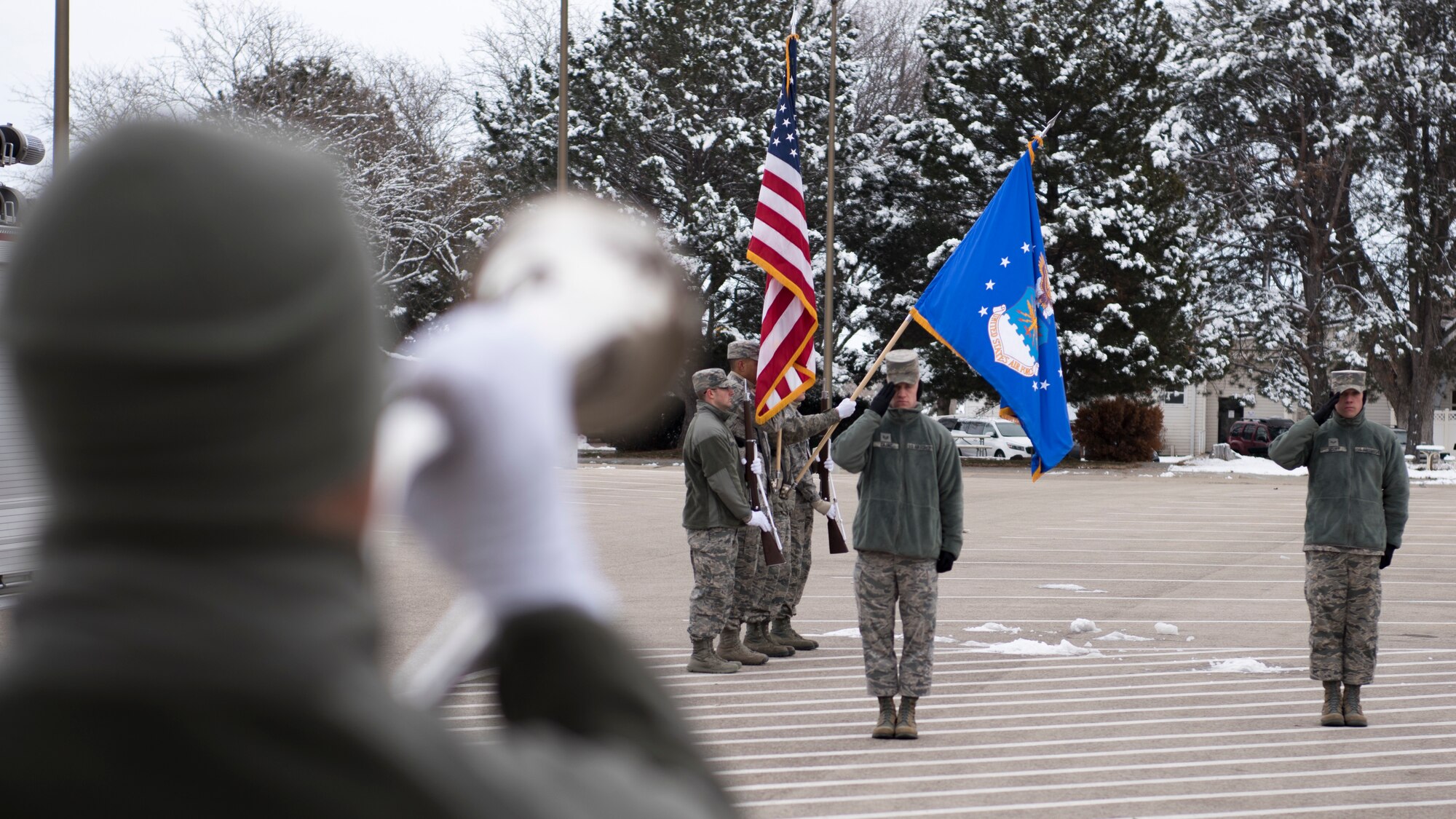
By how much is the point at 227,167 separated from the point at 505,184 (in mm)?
38581

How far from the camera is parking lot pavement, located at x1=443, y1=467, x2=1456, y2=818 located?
590cm

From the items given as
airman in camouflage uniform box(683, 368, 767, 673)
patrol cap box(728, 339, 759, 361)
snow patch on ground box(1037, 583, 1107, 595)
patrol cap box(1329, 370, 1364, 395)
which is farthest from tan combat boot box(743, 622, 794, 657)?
snow patch on ground box(1037, 583, 1107, 595)

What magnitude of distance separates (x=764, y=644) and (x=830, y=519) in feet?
4.70

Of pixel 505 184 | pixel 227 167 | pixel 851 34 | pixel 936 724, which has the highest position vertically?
pixel 851 34

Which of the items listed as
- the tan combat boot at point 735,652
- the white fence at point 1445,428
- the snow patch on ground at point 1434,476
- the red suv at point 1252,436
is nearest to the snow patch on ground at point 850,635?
the tan combat boot at point 735,652

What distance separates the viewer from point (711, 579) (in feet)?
28.5

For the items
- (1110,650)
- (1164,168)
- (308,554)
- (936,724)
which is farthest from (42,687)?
(1164,168)

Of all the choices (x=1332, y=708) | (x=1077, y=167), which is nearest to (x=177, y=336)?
(x=1332, y=708)

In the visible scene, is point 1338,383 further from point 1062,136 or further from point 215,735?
point 1062,136

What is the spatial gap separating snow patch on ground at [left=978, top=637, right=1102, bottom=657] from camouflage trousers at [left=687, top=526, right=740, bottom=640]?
195 cm

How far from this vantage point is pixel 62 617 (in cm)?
69

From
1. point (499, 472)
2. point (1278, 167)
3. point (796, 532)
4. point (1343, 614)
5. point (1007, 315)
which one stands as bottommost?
point (1343, 614)

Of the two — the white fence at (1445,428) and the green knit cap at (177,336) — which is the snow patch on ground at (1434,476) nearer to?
the white fence at (1445,428)

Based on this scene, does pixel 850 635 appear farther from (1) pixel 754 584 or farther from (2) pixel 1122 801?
(2) pixel 1122 801
